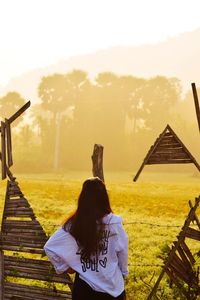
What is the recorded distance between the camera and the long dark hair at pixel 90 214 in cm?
396

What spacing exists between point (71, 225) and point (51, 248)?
1.16 feet

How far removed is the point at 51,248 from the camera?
426 cm

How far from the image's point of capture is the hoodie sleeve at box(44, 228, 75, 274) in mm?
4176

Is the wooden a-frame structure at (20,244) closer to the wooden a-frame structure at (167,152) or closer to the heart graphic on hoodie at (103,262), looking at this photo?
the wooden a-frame structure at (167,152)

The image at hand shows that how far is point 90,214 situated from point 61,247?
0.52m

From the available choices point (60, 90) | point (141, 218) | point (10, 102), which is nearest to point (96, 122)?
point (60, 90)

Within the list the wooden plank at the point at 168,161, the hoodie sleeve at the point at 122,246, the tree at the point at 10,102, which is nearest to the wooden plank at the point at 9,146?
the wooden plank at the point at 168,161

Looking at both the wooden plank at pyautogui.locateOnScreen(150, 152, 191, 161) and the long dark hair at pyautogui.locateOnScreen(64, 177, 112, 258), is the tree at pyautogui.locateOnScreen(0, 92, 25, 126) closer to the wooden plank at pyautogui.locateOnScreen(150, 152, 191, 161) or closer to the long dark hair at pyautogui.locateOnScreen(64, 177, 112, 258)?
the wooden plank at pyautogui.locateOnScreen(150, 152, 191, 161)

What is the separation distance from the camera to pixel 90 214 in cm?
396

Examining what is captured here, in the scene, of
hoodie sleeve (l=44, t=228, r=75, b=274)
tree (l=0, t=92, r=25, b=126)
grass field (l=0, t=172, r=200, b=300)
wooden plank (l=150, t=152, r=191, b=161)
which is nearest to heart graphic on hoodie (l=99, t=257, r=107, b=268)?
hoodie sleeve (l=44, t=228, r=75, b=274)

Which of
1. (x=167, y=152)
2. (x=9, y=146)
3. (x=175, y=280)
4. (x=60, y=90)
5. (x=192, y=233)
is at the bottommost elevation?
(x=175, y=280)

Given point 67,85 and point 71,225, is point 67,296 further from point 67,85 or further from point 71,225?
point 67,85

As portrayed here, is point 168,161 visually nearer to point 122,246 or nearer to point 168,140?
point 168,140

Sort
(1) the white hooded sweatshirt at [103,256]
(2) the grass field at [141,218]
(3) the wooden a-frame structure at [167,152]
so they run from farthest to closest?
(2) the grass field at [141,218]
(3) the wooden a-frame structure at [167,152]
(1) the white hooded sweatshirt at [103,256]
